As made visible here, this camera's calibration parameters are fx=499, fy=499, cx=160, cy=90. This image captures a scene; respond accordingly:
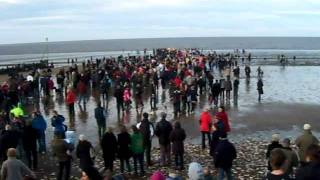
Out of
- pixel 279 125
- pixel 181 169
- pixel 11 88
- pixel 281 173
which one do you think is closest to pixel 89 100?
pixel 11 88

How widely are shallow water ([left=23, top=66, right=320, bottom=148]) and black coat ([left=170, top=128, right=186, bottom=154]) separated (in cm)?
406

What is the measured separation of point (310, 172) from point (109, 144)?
7343 millimetres

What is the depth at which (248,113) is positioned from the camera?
24188mm

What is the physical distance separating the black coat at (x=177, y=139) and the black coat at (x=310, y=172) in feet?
23.1

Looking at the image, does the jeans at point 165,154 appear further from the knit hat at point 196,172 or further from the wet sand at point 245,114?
the knit hat at point 196,172

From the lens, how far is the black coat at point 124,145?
13.6m

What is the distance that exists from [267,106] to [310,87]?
35.9 ft

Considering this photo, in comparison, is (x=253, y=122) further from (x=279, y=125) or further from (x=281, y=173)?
(x=281, y=173)

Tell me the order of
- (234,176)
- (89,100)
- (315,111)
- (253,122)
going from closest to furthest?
1. (234,176)
2. (253,122)
3. (315,111)
4. (89,100)

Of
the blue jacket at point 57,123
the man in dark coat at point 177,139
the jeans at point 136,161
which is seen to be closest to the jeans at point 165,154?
the man in dark coat at point 177,139

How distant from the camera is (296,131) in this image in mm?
20156

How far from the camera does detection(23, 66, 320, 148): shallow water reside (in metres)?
20.2

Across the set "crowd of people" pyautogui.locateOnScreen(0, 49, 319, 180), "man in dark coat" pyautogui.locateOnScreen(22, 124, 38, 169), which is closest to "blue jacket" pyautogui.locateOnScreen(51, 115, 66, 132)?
"crowd of people" pyautogui.locateOnScreen(0, 49, 319, 180)

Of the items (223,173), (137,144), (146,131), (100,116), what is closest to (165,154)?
(146,131)
